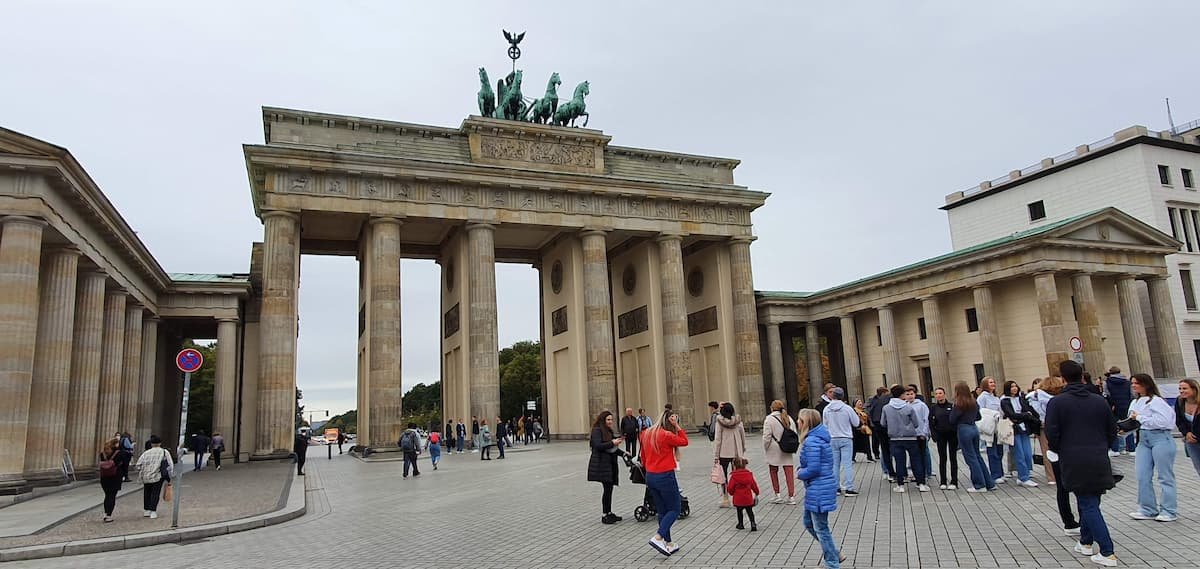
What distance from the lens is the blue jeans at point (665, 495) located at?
889 centimetres

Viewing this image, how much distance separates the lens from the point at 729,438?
462 inches

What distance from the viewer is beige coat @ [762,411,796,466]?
37.9ft

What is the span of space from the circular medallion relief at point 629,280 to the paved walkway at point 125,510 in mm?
26094

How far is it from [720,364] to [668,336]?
455 centimetres

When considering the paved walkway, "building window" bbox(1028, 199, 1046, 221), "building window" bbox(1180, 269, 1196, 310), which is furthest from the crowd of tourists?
"building window" bbox(1028, 199, 1046, 221)

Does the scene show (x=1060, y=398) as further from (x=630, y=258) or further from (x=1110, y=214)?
(x=630, y=258)

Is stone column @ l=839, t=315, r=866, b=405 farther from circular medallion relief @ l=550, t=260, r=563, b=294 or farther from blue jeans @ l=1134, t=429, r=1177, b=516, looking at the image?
blue jeans @ l=1134, t=429, r=1177, b=516

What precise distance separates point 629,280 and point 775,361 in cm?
1055

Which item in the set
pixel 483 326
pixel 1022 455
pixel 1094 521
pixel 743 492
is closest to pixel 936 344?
pixel 483 326

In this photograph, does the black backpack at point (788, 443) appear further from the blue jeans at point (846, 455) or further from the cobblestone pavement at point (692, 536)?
the blue jeans at point (846, 455)

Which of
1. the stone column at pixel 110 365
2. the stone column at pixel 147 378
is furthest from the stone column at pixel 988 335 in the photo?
the stone column at pixel 147 378

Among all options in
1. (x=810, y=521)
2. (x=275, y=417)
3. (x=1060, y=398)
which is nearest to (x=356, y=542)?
(x=810, y=521)

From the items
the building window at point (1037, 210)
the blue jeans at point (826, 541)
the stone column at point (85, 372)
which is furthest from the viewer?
the building window at point (1037, 210)

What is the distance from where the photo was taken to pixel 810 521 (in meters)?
7.70
